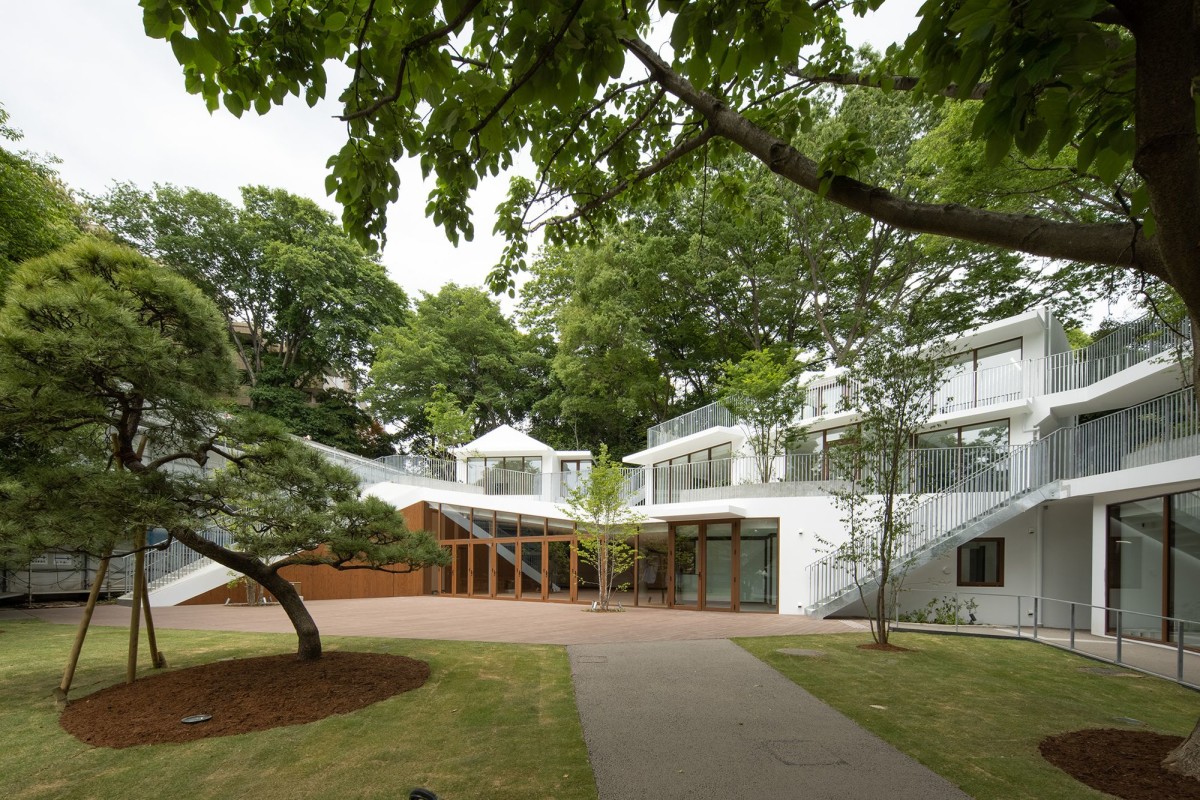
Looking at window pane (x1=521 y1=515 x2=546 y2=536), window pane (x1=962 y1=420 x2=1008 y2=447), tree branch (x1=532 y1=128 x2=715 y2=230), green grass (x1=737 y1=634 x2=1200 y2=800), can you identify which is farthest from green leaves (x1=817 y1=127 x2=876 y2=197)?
window pane (x1=521 y1=515 x2=546 y2=536)

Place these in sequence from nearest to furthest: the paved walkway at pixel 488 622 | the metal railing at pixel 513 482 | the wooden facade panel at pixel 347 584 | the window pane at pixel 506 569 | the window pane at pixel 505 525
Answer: the paved walkway at pixel 488 622 < the wooden facade panel at pixel 347 584 < the window pane at pixel 506 569 < the window pane at pixel 505 525 < the metal railing at pixel 513 482

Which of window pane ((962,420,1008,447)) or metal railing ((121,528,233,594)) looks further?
metal railing ((121,528,233,594))

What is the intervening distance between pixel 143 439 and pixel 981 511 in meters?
14.6

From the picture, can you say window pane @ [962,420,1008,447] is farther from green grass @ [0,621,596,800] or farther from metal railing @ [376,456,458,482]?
metal railing @ [376,456,458,482]

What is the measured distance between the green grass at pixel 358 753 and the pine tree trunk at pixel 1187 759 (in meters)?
4.22

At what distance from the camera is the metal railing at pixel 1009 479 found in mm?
12078

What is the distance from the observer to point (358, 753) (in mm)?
4984

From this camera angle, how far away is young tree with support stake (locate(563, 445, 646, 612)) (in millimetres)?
16203

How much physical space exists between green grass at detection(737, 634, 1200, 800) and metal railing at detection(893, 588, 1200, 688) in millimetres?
612

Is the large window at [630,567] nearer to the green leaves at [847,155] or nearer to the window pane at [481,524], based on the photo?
the window pane at [481,524]

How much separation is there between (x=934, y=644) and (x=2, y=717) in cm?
1232

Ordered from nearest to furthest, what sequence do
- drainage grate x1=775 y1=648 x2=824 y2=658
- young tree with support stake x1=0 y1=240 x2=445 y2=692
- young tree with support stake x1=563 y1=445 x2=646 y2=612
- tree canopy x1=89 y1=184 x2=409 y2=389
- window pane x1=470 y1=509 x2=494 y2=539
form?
young tree with support stake x1=0 y1=240 x2=445 y2=692 → drainage grate x1=775 y1=648 x2=824 y2=658 → young tree with support stake x1=563 y1=445 x2=646 y2=612 → window pane x1=470 y1=509 x2=494 y2=539 → tree canopy x1=89 y1=184 x2=409 y2=389

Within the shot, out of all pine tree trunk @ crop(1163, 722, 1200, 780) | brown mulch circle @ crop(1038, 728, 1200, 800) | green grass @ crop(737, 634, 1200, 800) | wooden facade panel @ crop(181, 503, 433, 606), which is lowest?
wooden facade panel @ crop(181, 503, 433, 606)

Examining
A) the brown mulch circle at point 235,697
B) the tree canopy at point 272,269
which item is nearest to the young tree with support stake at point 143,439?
the brown mulch circle at point 235,697
